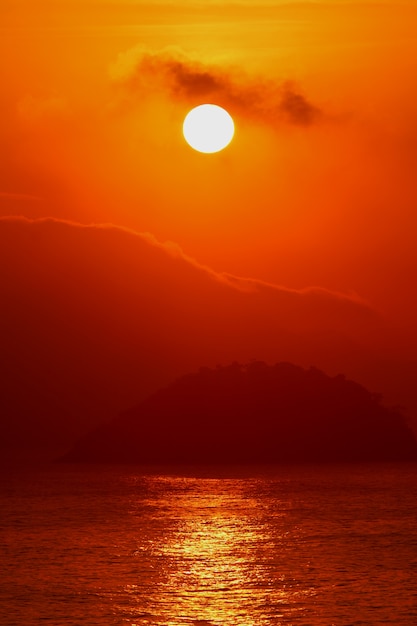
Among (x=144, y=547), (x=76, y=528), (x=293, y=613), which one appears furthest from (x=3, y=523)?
(x=293, y=613)

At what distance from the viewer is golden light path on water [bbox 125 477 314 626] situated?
57.6m

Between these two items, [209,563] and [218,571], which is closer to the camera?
[218,571]

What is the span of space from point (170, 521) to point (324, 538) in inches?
968

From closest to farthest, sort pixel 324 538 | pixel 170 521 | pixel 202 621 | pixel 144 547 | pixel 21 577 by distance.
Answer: pixel 202 621 → pixel 21 577 → pixel 144 547 → pixel 324 538 → pixel 170 521

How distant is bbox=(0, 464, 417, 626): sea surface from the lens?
2282 inches

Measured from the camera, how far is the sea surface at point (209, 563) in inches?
2282

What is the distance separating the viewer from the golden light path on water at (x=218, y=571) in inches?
2269

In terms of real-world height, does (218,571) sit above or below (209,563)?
below

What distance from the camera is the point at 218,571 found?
72750mm

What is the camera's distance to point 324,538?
3910 inches

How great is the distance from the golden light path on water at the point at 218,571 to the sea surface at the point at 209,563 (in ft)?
0.32

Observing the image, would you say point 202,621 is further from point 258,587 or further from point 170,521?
point 170,521

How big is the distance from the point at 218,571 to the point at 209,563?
4.62 m

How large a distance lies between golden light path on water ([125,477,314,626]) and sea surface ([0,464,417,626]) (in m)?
0.10
